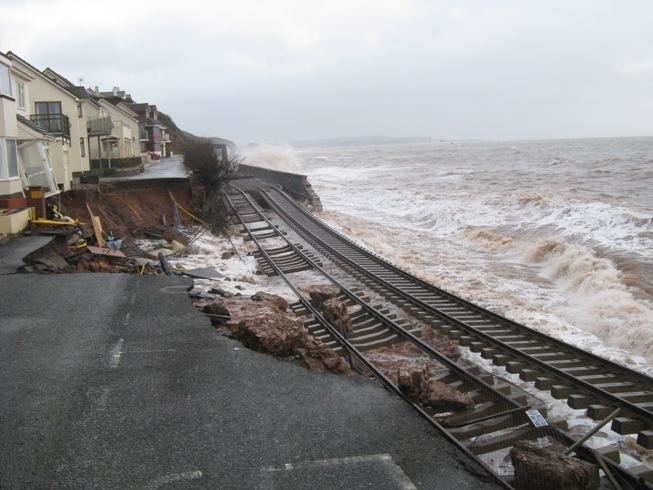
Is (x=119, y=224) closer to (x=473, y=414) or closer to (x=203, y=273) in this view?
(x=203, y=273)

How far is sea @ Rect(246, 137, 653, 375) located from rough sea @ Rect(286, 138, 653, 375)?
0.15 ft

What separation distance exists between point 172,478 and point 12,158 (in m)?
15.1

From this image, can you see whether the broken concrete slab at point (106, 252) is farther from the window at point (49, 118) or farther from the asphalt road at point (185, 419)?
the window at point (49, 118)

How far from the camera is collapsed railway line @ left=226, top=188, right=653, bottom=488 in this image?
23.6ft

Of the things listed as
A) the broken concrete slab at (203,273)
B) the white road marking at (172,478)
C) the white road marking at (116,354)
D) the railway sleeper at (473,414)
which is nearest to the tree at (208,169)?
the broken concrete slab at (203,273)

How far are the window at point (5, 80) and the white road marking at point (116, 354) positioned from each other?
1307 cm

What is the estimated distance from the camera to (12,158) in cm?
1755

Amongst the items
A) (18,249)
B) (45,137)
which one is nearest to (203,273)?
(18,249)

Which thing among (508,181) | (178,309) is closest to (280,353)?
(178,309)

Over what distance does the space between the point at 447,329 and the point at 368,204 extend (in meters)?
32.2

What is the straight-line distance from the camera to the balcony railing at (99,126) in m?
39.6

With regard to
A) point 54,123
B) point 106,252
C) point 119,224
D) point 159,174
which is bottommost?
point 106,252

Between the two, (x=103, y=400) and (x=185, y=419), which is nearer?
(x=185, y=419)

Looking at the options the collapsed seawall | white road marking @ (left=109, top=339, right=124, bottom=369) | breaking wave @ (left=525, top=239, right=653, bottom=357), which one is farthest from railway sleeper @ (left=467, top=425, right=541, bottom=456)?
the collapsed seawall
